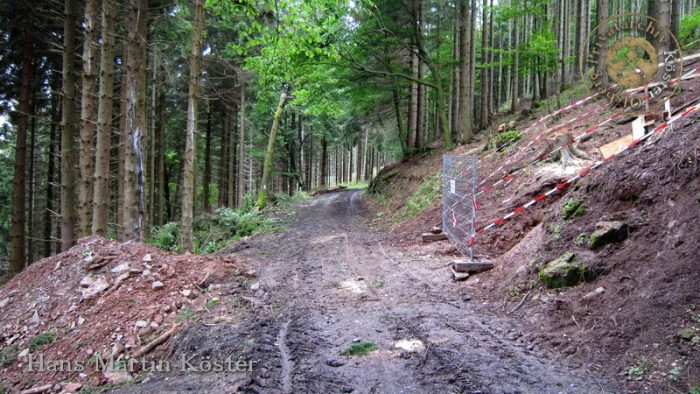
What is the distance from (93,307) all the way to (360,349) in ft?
12.5

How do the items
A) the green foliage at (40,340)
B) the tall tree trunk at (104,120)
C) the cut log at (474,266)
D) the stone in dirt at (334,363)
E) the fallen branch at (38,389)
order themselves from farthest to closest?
1. the tall tree trunk at (104,120)
2. the cut log at (474,266)
3. the green foliage at (40,340)
4. the fallen branch at (38,389)
5. the stone in dirt at (334,363)

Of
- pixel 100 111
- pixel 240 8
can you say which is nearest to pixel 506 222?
pixel 240 8

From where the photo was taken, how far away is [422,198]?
13711 millimetres

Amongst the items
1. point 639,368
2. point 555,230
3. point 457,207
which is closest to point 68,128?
point 457,207

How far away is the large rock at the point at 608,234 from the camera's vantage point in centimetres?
477

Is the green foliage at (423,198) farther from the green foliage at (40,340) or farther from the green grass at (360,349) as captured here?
the green foliage at (40,340)

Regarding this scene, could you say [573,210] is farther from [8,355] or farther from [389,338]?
[8,355]

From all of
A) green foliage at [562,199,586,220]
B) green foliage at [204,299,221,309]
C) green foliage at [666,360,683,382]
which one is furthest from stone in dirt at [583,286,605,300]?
green foliage at [204,299,221,309]

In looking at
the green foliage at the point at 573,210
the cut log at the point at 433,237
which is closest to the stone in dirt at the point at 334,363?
the green foliage at the point at 573,210

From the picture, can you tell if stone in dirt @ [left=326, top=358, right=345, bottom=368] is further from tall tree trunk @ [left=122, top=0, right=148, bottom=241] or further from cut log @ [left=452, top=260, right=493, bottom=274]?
tall tree trunk @ [left=122, top=0, right=148, bottom=241]

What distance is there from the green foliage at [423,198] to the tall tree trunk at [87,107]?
354 inches

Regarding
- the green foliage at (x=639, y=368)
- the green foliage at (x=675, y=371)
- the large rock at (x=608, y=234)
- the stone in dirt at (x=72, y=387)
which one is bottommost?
the stone in dirt at (x=72, y=387)

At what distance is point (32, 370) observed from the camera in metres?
4.59

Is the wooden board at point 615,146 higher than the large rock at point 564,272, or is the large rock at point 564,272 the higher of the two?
the wooden board at point 615,146
